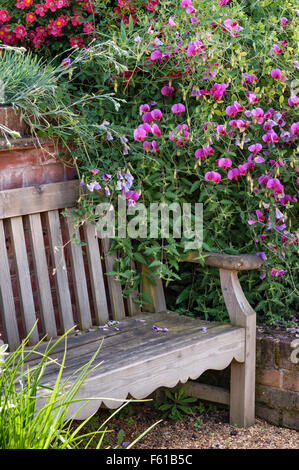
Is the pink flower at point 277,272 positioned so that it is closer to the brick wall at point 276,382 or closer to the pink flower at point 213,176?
the brick wall at point 276,382

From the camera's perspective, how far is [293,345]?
3.04 metres

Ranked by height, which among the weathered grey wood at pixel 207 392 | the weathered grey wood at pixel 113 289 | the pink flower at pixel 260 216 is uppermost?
the pink flower at pixel 260 216

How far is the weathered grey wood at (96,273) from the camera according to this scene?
3.09 metres

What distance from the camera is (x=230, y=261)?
3025 millimetres

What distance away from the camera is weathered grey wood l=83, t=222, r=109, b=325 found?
309cm

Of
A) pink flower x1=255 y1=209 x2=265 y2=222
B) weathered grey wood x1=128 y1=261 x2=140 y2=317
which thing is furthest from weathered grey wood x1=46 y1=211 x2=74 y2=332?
pink flower x1=255 y1=209 x2=265 y2=222

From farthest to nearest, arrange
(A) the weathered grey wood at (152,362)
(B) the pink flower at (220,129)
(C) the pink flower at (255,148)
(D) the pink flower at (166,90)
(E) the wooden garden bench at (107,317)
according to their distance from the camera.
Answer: (D) the pink flower at (166,90)
(C) the pink flower at (255,148)
(B) the pink flower at (220,129)
(E) the wooden garden bench at (107,317)
(A) the weathered grey wood at (152,362)

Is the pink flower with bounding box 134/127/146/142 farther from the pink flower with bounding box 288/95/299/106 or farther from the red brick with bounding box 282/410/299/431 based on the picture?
the red brick with bounding box 282/410/299/431

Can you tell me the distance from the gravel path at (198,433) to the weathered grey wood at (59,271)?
1.63ft

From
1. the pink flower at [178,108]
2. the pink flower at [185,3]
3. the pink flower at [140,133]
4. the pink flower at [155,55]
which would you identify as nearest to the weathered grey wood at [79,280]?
the pink flower at [140,133]

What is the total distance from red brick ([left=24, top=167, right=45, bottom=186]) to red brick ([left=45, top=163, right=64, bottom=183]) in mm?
27

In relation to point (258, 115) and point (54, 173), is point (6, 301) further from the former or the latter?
point (258, 115)

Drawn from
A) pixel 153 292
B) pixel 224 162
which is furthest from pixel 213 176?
pixel 153 292

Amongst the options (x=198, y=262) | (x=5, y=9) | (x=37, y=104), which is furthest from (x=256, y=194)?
(x=5, y=9)
